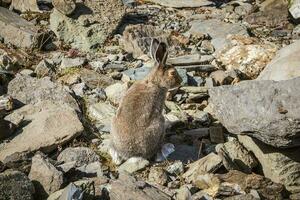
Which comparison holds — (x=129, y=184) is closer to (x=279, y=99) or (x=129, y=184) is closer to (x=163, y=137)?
(x=163, y=137)

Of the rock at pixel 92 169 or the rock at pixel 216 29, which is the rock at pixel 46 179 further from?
the rock at pixel 216 29

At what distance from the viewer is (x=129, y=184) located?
8.62 metres

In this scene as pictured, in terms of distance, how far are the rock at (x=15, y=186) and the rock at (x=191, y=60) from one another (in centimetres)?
590

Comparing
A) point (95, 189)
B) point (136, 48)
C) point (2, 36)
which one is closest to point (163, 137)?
point (95, 189)

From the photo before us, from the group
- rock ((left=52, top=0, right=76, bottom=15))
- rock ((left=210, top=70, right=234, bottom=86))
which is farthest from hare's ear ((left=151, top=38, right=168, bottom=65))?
rock ((left=52, top=0, right=76, bottom=15))

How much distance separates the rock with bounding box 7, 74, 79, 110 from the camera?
11758 mm

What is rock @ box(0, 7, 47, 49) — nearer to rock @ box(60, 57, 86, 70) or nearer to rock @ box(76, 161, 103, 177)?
rock @ box(60, 57, 86, 70)

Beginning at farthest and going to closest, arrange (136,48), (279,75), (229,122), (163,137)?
(136,48) → (279,75) → (163,137) → (229,122)

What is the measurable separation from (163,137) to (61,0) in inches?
253

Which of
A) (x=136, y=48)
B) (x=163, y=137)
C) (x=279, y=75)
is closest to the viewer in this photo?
(x=163, y=137)

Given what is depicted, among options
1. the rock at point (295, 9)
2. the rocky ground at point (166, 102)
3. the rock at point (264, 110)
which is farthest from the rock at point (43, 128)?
the rock at point (295, 9)

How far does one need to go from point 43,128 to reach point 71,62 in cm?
355

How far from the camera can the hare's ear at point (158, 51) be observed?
10413mm

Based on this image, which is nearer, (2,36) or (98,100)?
(98,100)
